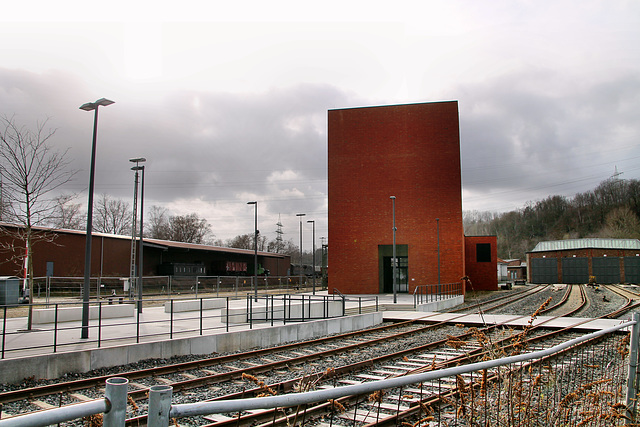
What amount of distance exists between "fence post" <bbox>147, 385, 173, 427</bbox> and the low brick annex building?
37068 millimetres

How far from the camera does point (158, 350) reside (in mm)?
12469

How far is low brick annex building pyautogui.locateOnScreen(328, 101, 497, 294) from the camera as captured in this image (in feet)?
127

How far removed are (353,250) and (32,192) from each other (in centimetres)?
2741

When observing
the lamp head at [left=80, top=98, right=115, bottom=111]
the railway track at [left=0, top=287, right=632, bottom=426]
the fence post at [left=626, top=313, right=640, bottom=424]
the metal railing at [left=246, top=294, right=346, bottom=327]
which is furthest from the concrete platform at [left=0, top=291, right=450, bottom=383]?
the fence post at [left=626, top=313, right=640, bottom=424]

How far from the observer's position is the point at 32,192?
52.7 ft

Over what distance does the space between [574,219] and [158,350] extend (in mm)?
120173

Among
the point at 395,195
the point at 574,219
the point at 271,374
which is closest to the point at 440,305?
the point at 395,195

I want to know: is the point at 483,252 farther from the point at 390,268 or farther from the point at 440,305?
the point at 440,305

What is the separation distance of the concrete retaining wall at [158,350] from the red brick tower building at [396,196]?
21.2m

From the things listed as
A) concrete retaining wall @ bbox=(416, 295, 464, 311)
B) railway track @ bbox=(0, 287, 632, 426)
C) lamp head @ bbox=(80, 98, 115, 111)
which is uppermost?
lamp head @ bbox=(80, 98, 115, 111)

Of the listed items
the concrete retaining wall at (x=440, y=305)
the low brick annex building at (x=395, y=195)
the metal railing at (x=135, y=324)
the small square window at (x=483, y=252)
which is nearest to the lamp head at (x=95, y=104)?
the metal railing at (x=135, y=324)

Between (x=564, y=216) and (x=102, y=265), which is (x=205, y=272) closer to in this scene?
(x=102, y=265)

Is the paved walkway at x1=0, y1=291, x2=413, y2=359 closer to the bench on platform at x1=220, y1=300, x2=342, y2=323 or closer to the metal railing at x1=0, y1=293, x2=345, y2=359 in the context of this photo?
the metal railing at x1=0, y1=293, x2=345, y2=359

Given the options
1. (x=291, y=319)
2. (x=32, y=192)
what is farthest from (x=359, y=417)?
(x=32, y=192)
